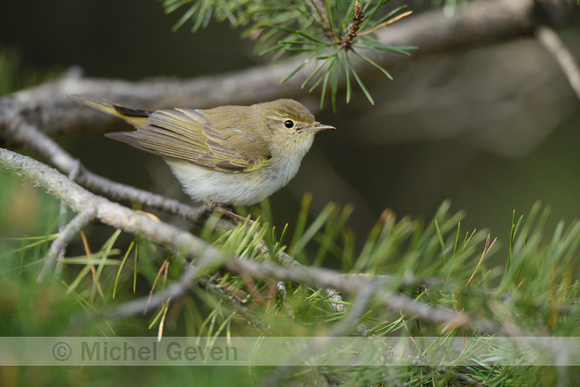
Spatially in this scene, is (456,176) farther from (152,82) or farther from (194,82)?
(152,82)

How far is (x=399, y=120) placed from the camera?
4.55 metres

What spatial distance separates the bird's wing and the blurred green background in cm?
84

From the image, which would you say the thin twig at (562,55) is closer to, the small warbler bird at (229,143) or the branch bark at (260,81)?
the branch bark at (260,81)

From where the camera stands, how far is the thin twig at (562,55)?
250 cm

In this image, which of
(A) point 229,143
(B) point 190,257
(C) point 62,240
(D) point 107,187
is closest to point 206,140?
(A) point 229,143

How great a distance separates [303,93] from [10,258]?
2.76m

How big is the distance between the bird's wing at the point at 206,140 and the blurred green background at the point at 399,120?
0.84m

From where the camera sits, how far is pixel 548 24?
10.3 feet

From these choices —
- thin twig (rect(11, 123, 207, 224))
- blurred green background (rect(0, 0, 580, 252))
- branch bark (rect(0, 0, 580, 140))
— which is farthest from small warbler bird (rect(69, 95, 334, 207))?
blurred green background (rect(0, 0, 580, 252))

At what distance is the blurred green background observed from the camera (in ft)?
13.6

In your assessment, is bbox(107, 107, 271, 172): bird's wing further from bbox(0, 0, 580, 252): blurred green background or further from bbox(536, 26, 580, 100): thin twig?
bbox(536, 26, 580, 100): thin twig

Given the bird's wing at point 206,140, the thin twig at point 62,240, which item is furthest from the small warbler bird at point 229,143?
the thin twig at point 62,240

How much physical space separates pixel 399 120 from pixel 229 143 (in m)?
2.09

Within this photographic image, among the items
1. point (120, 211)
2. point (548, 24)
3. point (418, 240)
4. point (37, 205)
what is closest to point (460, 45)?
point (548, 24)
